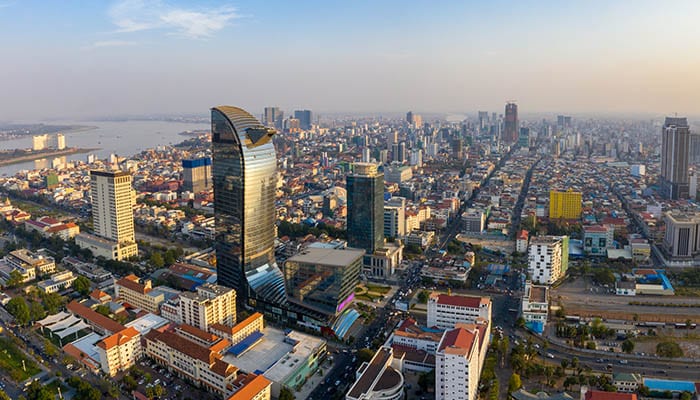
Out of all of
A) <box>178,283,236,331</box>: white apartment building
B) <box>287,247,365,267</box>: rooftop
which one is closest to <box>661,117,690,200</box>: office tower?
<box>287,247,365,267</box>: rooftop

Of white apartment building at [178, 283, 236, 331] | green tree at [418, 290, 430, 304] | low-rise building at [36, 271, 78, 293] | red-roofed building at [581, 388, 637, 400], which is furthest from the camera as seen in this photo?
low-rise building at [36, 271, 78, 293]

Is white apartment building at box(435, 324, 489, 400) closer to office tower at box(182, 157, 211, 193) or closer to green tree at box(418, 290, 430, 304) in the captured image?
green tree at box(418, 290, 430, 304)

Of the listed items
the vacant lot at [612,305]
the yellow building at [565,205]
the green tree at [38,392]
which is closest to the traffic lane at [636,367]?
the vacant lot at [612,305]

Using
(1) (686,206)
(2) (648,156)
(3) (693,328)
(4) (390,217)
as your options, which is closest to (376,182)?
(4) (390,217)

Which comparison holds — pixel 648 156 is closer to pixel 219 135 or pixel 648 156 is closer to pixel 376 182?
pixel 376 182

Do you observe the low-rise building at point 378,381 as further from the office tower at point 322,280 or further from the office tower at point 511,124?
the office tower at point 511,124

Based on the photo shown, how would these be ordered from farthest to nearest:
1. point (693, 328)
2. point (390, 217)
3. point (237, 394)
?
point (390, 217) → point (693, 328) → point (237, 394)
